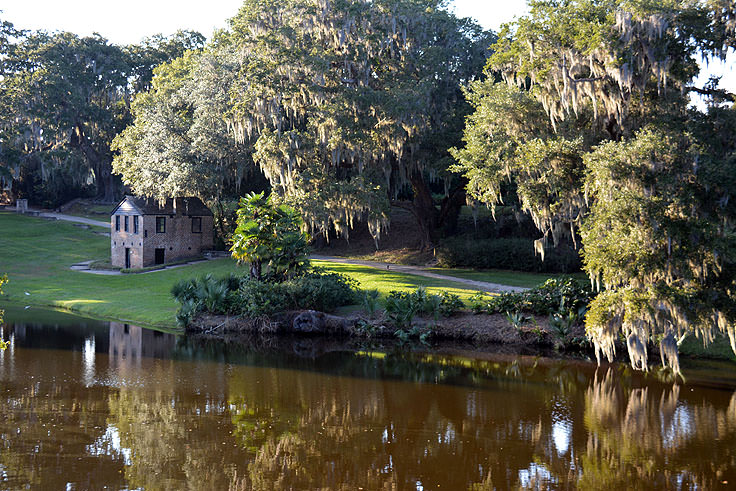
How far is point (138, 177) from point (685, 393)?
3717 centimetres

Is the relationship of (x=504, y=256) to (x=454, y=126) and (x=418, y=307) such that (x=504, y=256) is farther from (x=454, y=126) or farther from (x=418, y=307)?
(x=418, y=307)

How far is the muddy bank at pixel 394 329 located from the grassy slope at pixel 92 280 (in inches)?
112

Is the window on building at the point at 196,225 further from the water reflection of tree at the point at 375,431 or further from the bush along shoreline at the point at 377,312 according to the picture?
the water reflection of tree at the point at 375,431

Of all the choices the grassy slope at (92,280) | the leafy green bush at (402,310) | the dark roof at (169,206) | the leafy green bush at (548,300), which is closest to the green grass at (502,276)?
the grassy slope at (92,280)

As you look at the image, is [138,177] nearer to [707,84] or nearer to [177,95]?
[177,95]

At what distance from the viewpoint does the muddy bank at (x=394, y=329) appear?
958 inches

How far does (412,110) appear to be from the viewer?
33781 millimetres

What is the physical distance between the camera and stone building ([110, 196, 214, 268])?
4531cm

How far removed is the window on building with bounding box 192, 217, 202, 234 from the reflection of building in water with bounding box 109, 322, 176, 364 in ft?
64.3

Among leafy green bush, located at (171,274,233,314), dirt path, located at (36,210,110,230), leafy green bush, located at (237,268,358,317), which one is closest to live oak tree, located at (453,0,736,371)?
leafy green bush, located at (237,268,358,317)

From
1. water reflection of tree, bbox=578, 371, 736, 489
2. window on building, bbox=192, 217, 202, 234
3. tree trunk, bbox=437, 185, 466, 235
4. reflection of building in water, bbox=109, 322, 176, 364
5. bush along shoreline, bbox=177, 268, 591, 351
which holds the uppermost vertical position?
tree trunk, bbox=437, 185, 466, 235

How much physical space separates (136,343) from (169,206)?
24.5 m

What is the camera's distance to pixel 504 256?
37625 mm

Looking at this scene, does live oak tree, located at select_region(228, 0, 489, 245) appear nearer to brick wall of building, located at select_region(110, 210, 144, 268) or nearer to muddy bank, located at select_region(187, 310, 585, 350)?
muddy bank, located at select_region(187, 310, 585, 350)
